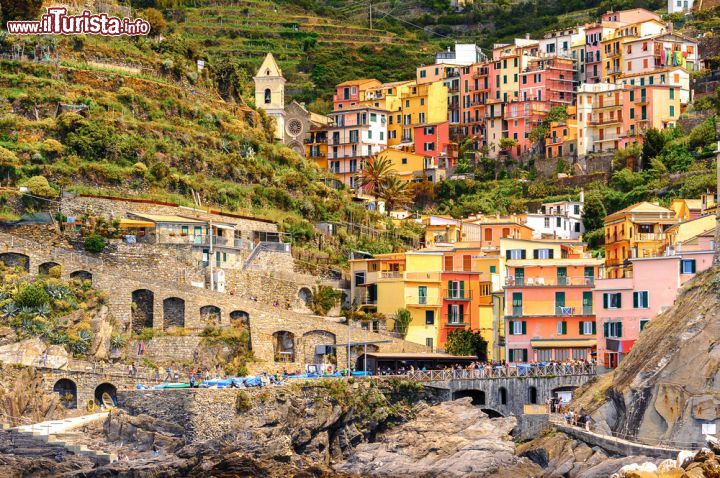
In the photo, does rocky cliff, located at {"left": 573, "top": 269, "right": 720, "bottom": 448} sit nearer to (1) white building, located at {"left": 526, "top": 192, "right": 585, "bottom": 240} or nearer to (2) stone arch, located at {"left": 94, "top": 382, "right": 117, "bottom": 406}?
(2) stone arch, located at {"left": 94, "top": 382, "right": 117, "bottom": 406}

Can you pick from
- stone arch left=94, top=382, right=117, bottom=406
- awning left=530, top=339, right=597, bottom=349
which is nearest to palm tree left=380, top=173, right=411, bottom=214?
awning left=530, top=339, right=597, bottom=349

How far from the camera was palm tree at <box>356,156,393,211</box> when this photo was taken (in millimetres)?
101562

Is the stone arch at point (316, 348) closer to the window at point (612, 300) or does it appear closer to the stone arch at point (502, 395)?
the stone arch at point (502, 395)

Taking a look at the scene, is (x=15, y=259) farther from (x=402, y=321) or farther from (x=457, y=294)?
(x=457, y=294)

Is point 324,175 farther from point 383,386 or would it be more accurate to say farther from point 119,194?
point 383,386

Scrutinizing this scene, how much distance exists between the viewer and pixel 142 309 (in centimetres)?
7662

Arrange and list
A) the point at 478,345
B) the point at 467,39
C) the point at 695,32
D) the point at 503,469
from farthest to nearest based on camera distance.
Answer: the point at 467,39, the point at 695,32, the point at 478,345, the point at 503,469

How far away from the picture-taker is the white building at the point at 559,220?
97000 millimetres

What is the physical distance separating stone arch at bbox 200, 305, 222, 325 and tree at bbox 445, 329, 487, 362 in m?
11.2

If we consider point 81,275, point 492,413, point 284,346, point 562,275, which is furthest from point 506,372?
point 81,275

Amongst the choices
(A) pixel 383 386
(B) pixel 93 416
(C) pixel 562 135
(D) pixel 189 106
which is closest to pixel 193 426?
(B) pixel 93 416

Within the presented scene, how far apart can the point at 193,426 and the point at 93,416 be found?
4.07 m

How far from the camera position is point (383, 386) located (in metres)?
74.2

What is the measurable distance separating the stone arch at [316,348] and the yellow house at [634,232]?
46.9ft
